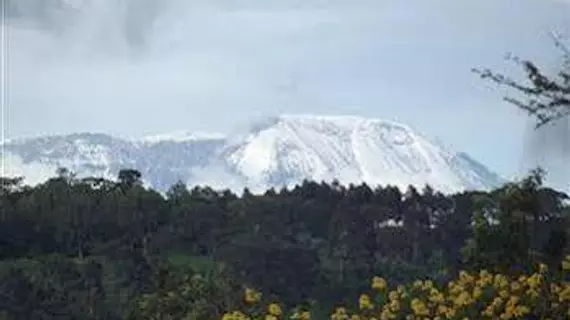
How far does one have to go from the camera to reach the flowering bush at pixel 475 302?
438 inches

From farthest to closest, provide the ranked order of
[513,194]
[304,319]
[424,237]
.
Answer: [424,237]
[513,194]
[304,319]

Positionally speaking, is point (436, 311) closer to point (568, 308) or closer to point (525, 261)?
point (568, 308)

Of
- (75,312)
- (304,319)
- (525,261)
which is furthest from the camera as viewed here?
(75,312)

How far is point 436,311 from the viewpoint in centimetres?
1140

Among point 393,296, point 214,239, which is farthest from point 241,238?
point 393,296

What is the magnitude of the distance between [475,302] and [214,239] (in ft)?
196

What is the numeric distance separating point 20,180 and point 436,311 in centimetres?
6669

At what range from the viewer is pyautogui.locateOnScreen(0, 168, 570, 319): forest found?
5159 cm

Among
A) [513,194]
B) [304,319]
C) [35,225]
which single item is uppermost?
[35,225]

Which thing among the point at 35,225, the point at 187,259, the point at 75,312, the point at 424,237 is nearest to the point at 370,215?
the point at 424,237

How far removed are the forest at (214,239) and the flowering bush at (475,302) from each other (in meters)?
29.0

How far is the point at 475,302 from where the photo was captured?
37.3ft

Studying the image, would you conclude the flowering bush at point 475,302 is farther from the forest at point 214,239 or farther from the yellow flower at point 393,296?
the forest at point 214,239

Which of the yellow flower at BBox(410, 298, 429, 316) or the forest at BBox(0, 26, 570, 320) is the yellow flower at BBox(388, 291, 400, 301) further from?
the forest at BBox(0, 26, 570, 320)
